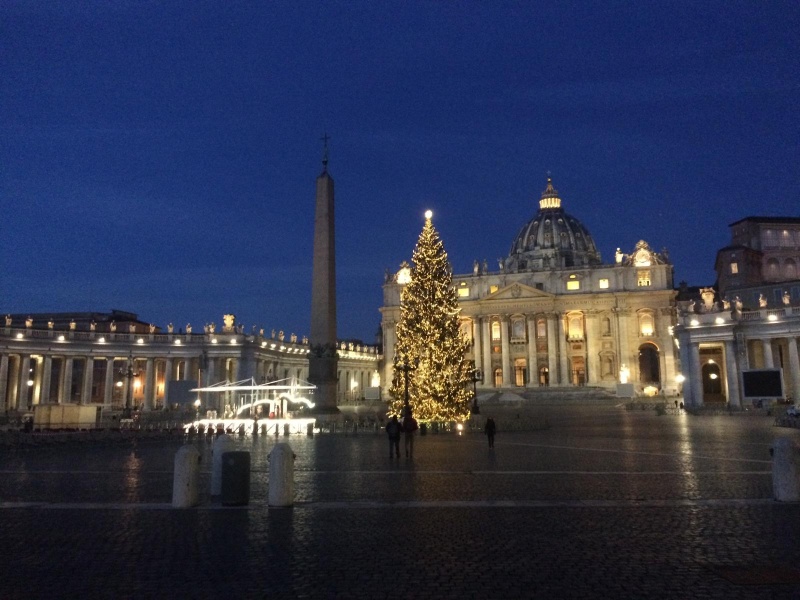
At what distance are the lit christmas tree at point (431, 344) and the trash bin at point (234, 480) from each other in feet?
72.8

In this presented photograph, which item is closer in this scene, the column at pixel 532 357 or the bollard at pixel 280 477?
the bollard at pixel 280 477

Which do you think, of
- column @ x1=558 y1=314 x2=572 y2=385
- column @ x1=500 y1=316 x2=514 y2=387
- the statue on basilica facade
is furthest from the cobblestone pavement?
column @ x1=500 y1=316 x2=514 y2=387

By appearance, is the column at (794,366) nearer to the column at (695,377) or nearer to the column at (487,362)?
the column at (695,377)

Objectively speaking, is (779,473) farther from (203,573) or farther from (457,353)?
(457,353)

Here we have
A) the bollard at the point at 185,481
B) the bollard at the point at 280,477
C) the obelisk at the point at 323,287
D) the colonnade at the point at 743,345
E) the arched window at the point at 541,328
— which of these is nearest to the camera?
the bollard at the point at 280,477

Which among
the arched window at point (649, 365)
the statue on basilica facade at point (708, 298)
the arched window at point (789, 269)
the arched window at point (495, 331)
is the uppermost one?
the arched window at point (789, 269)

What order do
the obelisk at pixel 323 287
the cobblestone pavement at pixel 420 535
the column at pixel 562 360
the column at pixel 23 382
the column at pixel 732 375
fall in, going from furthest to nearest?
the column at pixel 562 360 < the column at pixel 23 382 < the column at pixel 732 375 < the obelisk at pixel 323 287 < the cobblestone pavement at pixel 420 535

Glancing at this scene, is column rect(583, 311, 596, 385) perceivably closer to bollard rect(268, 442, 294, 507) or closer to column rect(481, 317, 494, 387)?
column rect(481, 317, 494, 387)

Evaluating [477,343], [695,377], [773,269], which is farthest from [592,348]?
[695,377]

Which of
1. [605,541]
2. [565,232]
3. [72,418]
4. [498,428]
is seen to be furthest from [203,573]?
[565,232]

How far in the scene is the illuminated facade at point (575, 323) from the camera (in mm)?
97188

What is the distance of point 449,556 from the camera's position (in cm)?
738

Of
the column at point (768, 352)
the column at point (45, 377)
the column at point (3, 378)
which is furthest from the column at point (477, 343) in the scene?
the column at point (3, 378)

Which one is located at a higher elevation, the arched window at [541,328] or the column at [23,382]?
the arched window at [541,328]
